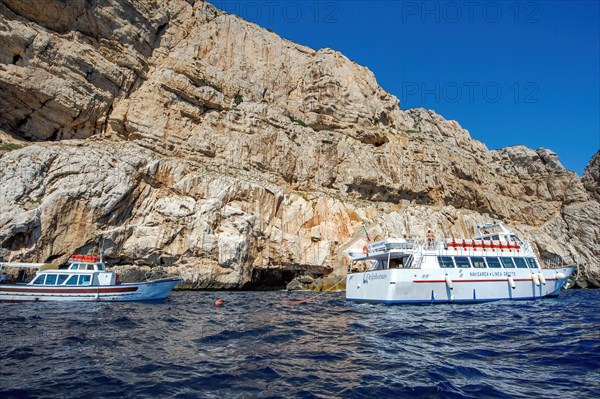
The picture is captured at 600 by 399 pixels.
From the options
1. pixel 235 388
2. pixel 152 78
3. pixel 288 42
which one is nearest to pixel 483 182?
pixel 288 42

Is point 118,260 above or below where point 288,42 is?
below

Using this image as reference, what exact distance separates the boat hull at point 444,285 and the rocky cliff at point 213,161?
17585mm

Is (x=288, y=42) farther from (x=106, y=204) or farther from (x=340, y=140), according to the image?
(x=106, y=204)

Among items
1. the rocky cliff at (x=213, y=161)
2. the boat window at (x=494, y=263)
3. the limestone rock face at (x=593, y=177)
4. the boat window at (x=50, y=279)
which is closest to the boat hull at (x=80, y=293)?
the boat window at (x=50, y=279)

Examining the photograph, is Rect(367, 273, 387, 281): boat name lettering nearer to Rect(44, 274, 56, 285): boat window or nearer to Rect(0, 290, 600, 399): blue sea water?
Rect(0, 290, 600, 399): blue sea water

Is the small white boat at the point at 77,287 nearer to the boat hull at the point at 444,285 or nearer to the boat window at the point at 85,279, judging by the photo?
the boat window at the point at 85,279

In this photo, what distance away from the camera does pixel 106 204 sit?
36062mm

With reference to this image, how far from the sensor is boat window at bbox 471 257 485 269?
85.2ft

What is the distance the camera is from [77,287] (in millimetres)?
25609

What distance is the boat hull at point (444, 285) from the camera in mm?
23844

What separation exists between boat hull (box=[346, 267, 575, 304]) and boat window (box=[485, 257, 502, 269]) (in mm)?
377

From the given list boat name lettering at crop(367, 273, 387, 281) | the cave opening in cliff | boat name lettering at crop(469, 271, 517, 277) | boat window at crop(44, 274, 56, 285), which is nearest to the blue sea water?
boat name lettering at crop(367, 273, 387, 281)

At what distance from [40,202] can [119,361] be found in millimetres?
30741

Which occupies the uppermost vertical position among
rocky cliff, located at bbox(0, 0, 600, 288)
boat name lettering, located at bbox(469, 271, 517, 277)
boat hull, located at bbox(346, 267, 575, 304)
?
rocky cliff, located at bbox(0, 0, 600, 288)
